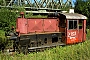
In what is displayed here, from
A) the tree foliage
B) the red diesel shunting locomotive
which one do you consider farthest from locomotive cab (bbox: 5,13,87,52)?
the tree foliage

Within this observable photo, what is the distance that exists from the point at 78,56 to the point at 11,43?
427 cm

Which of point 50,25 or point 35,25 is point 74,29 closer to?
point 50,25

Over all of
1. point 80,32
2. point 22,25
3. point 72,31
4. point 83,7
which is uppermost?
point 22,25

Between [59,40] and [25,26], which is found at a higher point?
[25,26]

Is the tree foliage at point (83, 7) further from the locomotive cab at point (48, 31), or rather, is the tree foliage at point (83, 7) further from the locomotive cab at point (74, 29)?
the locomotive cab at point (48, 31)

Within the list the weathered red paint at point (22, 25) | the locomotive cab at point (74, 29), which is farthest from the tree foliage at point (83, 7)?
the weathered red paint at point (22, 25)

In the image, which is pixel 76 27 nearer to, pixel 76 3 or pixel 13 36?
pixel 13 36

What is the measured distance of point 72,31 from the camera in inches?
483

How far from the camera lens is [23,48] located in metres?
10.3

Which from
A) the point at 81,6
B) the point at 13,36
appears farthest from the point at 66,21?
the point at 81,6

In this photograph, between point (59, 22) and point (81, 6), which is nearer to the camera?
point (59, 22)

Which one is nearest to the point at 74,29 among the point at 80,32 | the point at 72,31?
the point at 72,31

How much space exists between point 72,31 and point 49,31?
1.44m

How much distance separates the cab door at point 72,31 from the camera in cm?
1208
